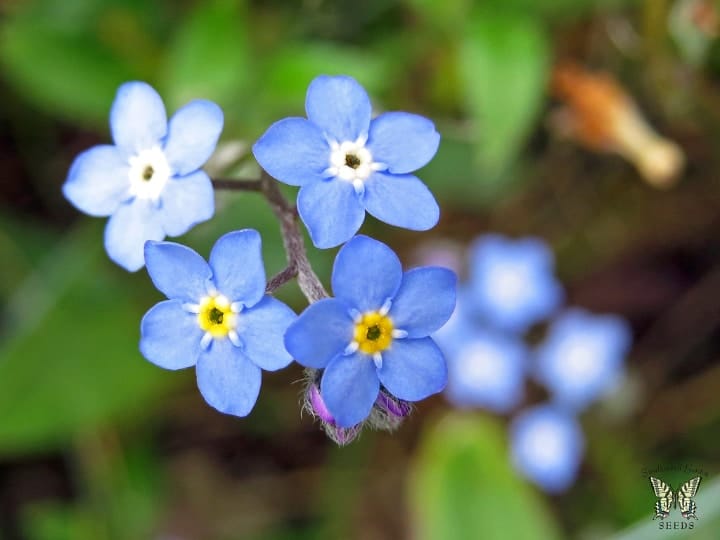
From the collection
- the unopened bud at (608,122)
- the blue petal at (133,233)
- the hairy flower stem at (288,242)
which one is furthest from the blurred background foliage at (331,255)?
the blue petal at (133,233)

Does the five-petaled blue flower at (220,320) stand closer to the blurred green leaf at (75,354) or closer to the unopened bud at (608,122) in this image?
the blurred green leaf at (75,354)

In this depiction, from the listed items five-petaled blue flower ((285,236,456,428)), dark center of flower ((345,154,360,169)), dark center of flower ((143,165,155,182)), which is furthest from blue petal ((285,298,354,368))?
dark center of flower ((143,165,155,182))

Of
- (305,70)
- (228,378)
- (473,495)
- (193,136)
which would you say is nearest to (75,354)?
(305,70)

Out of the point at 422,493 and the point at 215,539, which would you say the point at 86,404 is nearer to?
the point at 215,539

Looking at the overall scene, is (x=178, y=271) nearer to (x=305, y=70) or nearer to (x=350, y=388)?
(x=350, y=388)

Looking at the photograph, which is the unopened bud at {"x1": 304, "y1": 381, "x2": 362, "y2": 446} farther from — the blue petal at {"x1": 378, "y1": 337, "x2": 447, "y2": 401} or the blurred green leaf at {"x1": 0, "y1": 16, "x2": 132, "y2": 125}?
the blurred green leaf at {"x1": 0, "y1": 16, "x2": 132, "y2": 125}

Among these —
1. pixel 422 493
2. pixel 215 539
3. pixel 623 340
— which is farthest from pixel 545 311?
pixel 215 539

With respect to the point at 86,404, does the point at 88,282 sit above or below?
above
